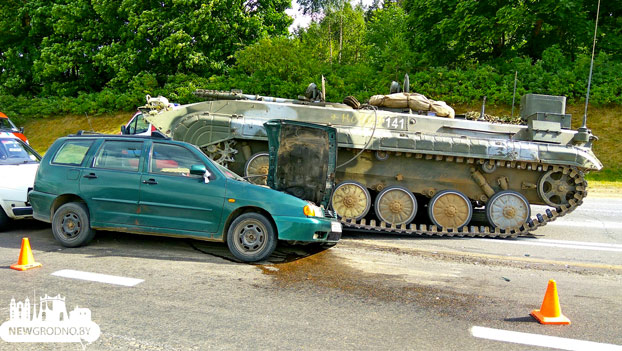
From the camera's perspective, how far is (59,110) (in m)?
30.0

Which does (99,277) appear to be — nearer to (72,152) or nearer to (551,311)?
(72,152)

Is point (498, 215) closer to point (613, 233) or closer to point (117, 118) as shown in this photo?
point (613, 233)

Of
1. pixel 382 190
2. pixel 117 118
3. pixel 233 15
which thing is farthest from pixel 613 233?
pixel 117 118

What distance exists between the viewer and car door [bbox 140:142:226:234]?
7004 millimetres

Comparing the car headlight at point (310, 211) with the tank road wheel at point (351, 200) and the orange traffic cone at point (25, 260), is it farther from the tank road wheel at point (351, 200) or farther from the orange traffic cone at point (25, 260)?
the orange traffic cone at point (25, 260)

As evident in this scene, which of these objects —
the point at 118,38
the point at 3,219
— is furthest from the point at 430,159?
the point at 118,38

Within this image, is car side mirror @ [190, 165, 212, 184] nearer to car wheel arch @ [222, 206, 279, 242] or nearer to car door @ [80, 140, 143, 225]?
car wheel arch @ [222, 206, 279, 242]

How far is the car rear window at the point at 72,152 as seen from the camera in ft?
25.0

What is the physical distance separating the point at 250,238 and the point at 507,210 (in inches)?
222

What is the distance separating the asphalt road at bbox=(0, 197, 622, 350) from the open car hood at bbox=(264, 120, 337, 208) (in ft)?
3.71

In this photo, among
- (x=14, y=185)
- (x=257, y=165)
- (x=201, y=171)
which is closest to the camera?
(x=201, y=171)

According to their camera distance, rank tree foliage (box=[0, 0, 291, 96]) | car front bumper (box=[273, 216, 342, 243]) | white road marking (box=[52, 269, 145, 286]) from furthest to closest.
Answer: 1. tree foliage (box=[0, 0, 291, 96])
2. car front bumper (box=[273, 216, 342, 243])
3. white road marking (box=[52, 269, 145, 286])

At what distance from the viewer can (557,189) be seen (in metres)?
10.3

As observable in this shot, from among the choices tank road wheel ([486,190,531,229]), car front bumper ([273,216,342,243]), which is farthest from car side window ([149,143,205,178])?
tank road wheel ([486,190,531,229])
